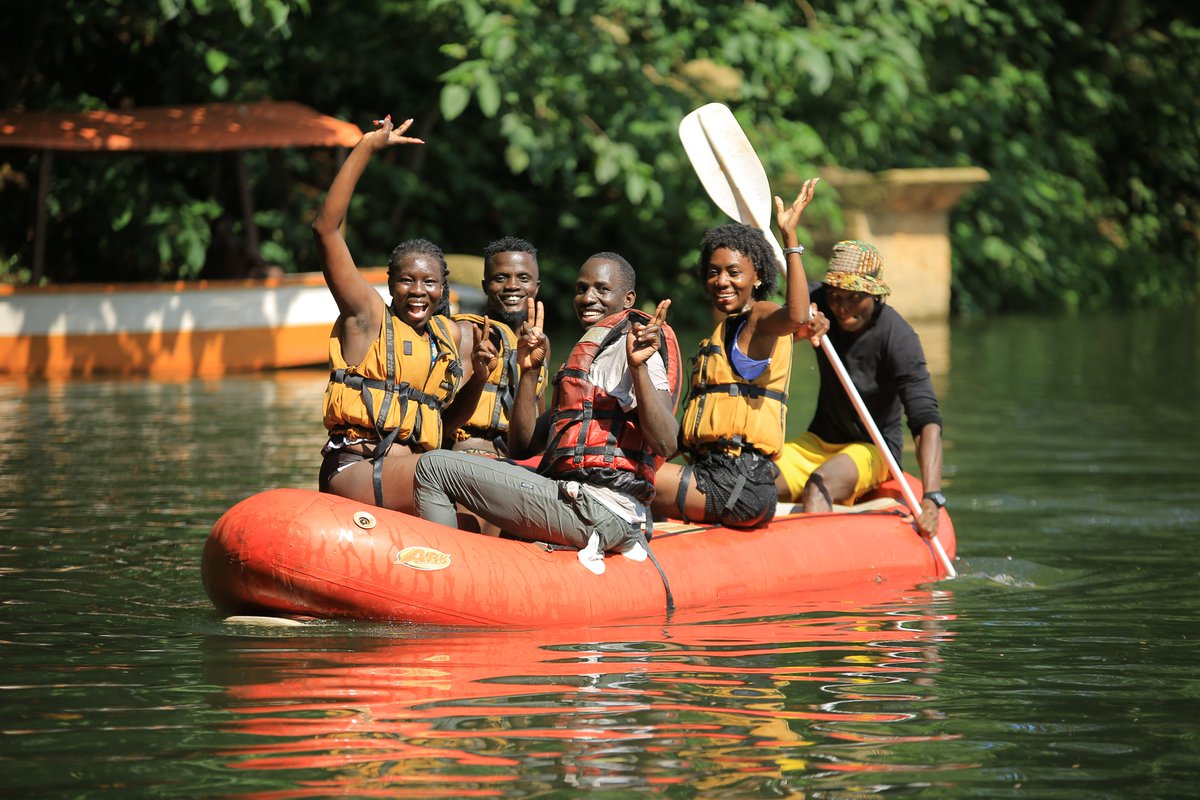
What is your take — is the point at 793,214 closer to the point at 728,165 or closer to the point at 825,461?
the point at 728,165

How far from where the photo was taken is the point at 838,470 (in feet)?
21.9

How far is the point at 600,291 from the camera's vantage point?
5.57 metres

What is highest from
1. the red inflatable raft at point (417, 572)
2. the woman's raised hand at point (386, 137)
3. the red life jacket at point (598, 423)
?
the woman's raised hand at point (386, 137)

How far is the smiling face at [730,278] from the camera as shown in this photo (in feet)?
19.2

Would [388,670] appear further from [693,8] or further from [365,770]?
[693,8]

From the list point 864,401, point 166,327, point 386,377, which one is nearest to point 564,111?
point 166,327

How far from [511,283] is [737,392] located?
0.93 meters

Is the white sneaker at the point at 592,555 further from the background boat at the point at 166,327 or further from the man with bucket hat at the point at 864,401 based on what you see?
the background boat at the point at 166,327

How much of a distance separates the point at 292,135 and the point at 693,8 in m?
3.98

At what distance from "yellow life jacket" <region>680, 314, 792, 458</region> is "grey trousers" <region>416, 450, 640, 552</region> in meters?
0.66

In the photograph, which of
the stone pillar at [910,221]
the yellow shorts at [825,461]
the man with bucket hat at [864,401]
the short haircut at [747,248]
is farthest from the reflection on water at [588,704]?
the stone pillar at [910,221]

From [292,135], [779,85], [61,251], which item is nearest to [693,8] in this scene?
[779,85]

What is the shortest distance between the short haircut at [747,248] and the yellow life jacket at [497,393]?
71cm

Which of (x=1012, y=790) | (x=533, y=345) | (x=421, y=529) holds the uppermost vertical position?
Answer: (x=533, y=345)
